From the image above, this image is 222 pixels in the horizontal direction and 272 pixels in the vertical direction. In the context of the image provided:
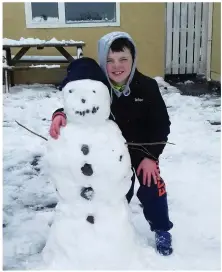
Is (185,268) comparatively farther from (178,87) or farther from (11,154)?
(178,87)

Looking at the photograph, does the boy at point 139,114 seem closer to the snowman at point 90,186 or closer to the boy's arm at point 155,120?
the boy's arm at point 155,120

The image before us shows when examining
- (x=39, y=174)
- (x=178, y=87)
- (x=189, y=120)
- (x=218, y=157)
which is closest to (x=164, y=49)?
(x=178, y=87)

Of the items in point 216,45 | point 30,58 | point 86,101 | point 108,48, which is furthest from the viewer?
point 216,45

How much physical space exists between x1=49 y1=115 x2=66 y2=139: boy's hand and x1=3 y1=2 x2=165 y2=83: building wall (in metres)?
6.52

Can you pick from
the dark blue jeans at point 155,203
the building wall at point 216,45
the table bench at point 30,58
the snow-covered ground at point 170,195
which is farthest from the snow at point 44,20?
the dark blue jeans at point 155,203

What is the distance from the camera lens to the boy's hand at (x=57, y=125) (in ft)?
6.57

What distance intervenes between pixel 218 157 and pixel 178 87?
13.7ft

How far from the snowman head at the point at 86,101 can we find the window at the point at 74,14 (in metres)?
6.62

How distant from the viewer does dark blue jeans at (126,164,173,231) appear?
90.7 inches

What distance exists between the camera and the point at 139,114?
7.30 ft

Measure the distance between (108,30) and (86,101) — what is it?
22.1 ft

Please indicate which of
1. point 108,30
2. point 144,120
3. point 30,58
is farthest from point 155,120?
point 108,30

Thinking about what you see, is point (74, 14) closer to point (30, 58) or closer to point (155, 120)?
point (30, 58)

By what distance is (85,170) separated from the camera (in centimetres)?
194
